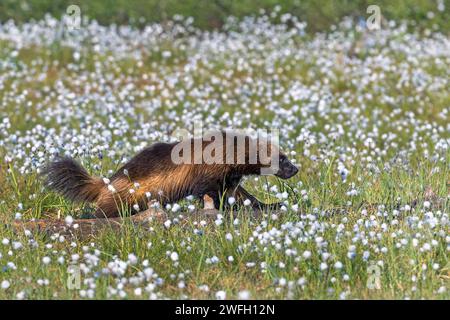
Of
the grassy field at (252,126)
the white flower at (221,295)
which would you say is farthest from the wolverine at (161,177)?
the white flower at (221,295)

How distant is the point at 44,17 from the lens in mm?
18391

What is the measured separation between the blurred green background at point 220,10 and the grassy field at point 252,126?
56 centimetres

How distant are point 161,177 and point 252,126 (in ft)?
12.8

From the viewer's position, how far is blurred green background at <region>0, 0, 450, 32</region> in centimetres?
1769

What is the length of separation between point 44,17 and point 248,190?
36.9 ft

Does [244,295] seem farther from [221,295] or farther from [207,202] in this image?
[207,202]

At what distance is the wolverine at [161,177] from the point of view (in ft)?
24.4

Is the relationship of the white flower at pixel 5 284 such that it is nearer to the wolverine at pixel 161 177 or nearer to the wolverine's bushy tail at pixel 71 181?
the wolverine at pixel 161 177

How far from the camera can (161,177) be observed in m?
7.42

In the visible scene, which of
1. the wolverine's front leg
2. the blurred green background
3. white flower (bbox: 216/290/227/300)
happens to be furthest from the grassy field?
the blurred green background

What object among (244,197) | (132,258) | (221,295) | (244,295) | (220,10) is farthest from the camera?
(220,10)

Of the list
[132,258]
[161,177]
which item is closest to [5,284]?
[132,258]
